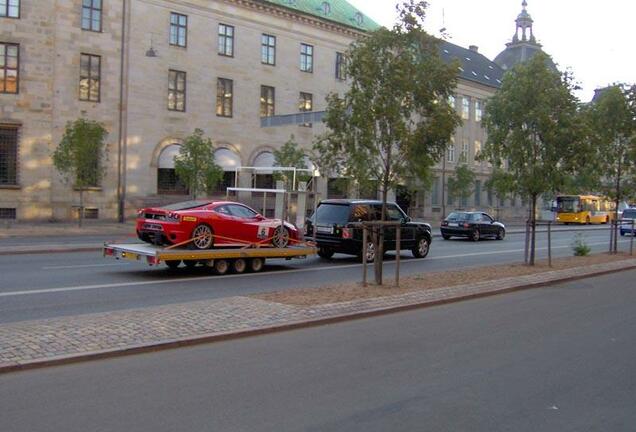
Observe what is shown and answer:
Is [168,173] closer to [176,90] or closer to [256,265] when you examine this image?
[176,90]

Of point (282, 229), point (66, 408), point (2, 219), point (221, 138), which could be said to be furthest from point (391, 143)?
point (221, 138)

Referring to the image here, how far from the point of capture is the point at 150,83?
38344mm

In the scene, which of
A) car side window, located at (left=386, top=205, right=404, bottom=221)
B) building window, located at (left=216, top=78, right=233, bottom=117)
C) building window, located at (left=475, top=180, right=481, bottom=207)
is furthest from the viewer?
building window, located at (left=475, top=180, right=481, bottom=207)

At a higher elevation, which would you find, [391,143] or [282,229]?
[391,143]

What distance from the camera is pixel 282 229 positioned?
16859 millimetres

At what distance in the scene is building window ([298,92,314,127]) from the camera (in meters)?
46.0

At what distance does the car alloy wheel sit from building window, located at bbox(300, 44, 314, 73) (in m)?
32.1

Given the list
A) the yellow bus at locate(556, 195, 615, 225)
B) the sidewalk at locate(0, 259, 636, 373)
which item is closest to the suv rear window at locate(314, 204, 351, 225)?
the sidewalk at locate(0, 259, 636, 373)

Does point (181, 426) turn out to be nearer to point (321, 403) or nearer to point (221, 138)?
point (321, 403)

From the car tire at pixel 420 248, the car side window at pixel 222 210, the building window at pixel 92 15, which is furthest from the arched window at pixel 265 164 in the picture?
the car side window at pixel 222 210

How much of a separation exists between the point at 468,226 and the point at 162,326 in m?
25.3

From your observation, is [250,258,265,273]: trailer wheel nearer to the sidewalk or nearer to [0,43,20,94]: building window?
the sidewalk

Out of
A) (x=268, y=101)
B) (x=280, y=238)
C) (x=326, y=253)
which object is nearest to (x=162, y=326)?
(x=280, y=238)

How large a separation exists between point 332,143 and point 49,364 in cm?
791
